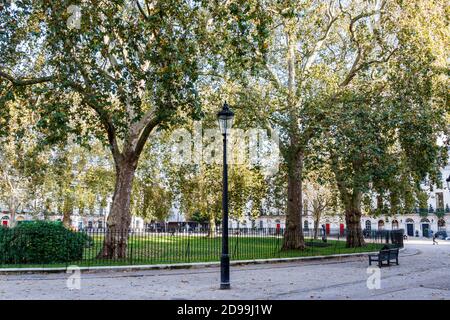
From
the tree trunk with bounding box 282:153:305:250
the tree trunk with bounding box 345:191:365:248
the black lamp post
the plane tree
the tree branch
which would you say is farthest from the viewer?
the tree trunk with bounding box 345:191:365:248

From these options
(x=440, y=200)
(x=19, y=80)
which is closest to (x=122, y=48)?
(x=19, y=80)

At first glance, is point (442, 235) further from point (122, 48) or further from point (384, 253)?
point (122, 48)

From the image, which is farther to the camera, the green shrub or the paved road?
the green shrub

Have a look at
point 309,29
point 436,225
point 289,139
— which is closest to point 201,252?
point 289,139

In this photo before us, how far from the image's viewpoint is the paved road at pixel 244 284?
10984mm

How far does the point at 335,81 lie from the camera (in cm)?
2512

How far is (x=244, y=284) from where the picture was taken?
13.0 m

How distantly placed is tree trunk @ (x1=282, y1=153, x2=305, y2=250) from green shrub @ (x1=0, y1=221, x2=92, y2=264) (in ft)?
41.0

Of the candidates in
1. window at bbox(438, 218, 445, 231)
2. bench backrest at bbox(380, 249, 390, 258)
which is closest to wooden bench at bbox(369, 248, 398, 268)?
bench backrest at bbox(380, 249, 390, 258)

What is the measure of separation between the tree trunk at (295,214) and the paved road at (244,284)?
8086 millimetres

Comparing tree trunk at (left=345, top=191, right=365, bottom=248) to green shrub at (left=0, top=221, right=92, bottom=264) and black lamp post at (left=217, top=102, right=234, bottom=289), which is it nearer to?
green shrub at (left=0, top=221, right=92, bottom=264)

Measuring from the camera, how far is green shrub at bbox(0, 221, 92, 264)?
1706 cm

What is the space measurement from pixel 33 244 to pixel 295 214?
14212mm

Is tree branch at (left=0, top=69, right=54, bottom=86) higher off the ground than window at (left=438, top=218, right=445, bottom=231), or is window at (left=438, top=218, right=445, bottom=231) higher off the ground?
tree branch at (left=0, top=69, right=54, bottom=86)
